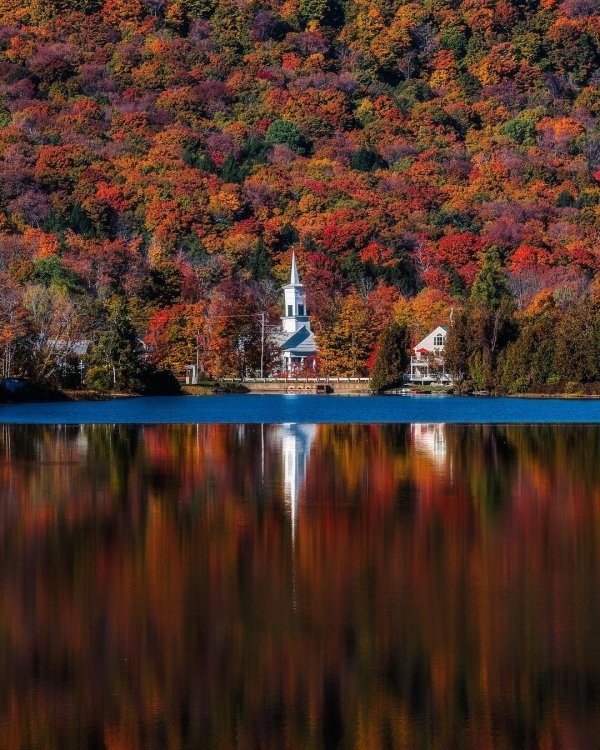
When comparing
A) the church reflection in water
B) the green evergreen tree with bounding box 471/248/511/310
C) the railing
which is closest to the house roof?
the green evergreen tree with bounding box 471/248/511/310

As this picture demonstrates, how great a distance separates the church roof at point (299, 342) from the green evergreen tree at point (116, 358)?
34.9 meters

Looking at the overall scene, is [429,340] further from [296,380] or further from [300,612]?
[300,612]

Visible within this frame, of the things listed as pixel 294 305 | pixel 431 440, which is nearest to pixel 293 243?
pixel 294 305

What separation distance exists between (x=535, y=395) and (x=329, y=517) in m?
63.0

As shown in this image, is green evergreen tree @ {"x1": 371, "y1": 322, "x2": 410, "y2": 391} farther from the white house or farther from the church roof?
the church roof

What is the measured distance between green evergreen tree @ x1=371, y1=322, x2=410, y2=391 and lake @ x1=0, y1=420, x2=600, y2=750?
219 ft

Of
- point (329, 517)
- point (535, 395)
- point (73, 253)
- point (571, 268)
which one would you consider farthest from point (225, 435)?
point (73, 253)

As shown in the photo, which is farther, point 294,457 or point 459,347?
point 459,347

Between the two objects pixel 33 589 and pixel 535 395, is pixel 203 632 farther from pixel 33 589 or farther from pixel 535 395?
pixel 535 395

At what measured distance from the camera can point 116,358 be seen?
85812 millimetres

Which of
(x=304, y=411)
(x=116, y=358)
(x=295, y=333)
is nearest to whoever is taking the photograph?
(x=304, y=411)

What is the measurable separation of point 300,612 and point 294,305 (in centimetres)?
11394

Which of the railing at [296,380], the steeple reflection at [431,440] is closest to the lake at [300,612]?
the steeple reflection at [431,440]

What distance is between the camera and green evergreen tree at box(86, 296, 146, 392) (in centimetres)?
8406
